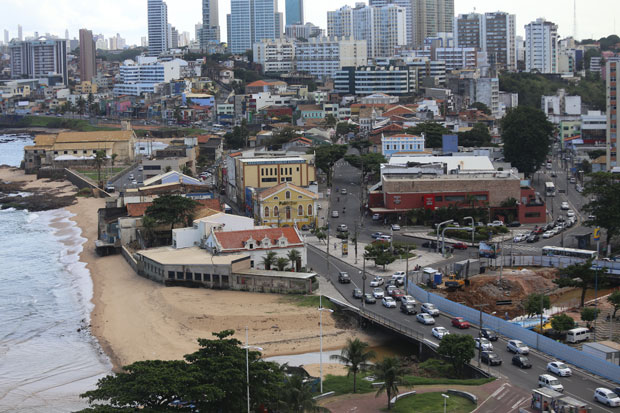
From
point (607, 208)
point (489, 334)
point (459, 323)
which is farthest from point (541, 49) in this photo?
point (489, 334)

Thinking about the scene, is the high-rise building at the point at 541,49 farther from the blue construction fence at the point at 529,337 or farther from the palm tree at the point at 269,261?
the blue construction fence at the point at 529,337

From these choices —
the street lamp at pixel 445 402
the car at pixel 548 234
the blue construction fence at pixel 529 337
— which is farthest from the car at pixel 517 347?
the car at pixel 548 234

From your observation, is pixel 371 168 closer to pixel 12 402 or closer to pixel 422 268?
pixel 422 268

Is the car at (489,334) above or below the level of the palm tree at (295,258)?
below

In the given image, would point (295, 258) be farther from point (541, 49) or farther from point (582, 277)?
point (541, 49)

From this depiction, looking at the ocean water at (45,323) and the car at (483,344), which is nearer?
the car at (483,344)

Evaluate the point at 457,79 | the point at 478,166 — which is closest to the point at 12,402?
the point at 478,166

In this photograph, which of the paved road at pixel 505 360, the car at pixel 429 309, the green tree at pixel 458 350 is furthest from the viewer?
the car at pixel 429 309
